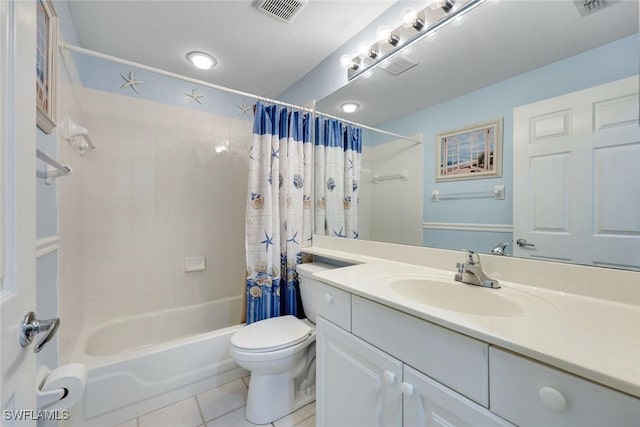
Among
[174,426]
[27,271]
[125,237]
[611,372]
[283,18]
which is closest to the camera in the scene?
[611,372]

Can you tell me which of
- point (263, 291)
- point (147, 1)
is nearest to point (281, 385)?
point (263, 291)

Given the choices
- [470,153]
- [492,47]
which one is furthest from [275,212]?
[492,47]

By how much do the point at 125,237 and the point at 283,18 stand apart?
1964 millimetres

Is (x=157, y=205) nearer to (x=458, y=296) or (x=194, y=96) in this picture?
(x=194, y=96)

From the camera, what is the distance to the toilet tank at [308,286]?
1604 millimetres

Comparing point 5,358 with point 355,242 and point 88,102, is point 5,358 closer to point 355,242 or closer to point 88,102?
point 355,242

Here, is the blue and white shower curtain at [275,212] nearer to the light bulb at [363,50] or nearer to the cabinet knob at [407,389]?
the light bulb at [363,50]

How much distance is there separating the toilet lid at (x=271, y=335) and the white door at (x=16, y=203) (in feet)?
2.68

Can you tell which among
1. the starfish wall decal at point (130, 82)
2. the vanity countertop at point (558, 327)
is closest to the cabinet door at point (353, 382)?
the vanity countertop at point (558, 327)

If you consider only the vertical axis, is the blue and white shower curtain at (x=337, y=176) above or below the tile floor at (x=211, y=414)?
above

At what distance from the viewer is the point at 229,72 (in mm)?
2109

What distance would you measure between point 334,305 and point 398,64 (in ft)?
4.41

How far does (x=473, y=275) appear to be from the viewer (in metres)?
0.96

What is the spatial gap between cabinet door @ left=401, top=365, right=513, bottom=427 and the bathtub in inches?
49.4
